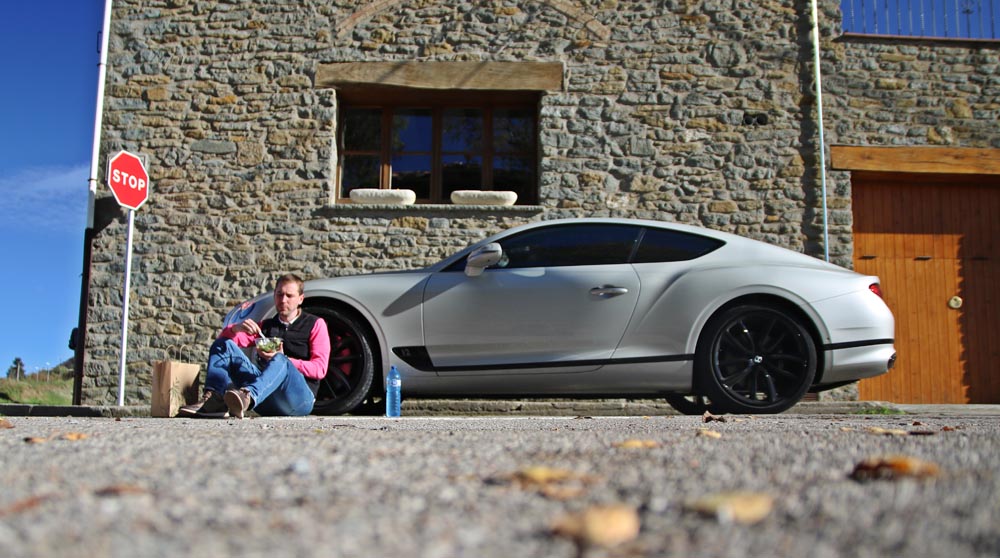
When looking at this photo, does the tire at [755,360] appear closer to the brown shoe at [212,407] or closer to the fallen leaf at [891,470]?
the brown shoe at [212,407]

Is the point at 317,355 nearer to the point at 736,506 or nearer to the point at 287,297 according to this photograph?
the point at 287,297

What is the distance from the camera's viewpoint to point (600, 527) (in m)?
1.20

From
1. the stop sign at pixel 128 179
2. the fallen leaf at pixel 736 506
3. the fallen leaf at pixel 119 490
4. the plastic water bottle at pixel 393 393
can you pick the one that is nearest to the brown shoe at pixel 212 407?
the plastic water bottle at pixel 393 393

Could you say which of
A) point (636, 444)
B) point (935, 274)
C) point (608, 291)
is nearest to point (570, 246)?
point (608, 291)

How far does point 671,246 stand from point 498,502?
468 cm

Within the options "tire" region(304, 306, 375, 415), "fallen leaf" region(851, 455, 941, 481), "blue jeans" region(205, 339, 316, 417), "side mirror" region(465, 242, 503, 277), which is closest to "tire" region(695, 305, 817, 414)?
"side mirror" region(465, 242, 503, 277)

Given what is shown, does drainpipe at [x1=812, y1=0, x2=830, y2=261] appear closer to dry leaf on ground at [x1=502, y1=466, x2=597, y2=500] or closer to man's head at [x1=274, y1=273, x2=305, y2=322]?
man's head at [x1=274, y1=273, x2=305, y2=322]

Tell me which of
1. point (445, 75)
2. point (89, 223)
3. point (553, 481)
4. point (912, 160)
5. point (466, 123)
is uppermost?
point (445, 75)

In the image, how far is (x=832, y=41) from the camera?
399 inches

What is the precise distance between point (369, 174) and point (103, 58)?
3.25 meters

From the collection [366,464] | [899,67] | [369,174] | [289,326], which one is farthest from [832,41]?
[366,464]

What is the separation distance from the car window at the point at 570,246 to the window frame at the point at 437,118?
3.84 meters

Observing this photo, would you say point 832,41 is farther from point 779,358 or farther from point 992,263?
point 779,358

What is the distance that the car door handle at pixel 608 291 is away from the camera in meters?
5.76
